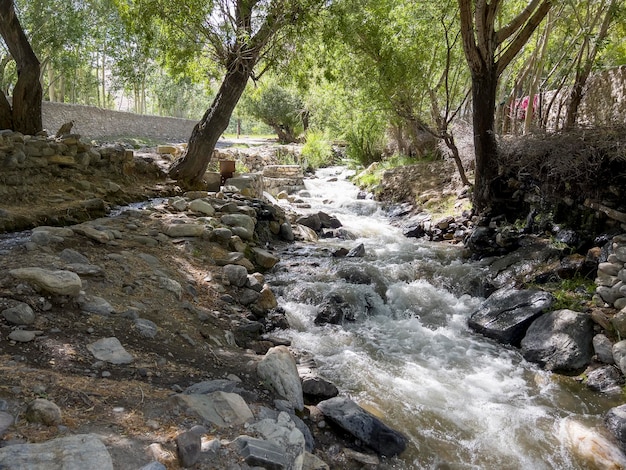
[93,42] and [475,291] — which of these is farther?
[93,42]

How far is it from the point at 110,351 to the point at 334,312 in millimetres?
3001

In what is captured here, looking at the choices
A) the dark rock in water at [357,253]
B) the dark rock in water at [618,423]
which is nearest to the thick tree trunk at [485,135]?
the dark rock in water at [357,253]

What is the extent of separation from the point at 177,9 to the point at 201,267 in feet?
15.3

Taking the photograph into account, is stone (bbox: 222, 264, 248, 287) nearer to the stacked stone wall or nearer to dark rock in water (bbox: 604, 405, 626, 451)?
dark rock in water (bbox: 604, 405, 626, 451)

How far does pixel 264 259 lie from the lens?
21.5 feet

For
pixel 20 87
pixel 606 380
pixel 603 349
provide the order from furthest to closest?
pixel 20 87 → pixel 603 349 → pixel 606 380

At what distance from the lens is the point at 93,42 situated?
71.4 feet

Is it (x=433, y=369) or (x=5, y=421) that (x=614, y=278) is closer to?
(x=433, y=369)

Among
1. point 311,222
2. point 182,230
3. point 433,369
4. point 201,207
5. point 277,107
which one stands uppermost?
point 277,107

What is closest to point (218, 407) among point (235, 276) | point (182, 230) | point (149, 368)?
point (149, 368)

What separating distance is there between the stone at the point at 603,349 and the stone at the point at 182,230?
491 centimetres

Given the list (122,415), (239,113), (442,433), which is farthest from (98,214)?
(239,113)

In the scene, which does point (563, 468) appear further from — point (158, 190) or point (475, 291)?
point (158, 190)

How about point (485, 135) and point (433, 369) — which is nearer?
point (433, 369)
